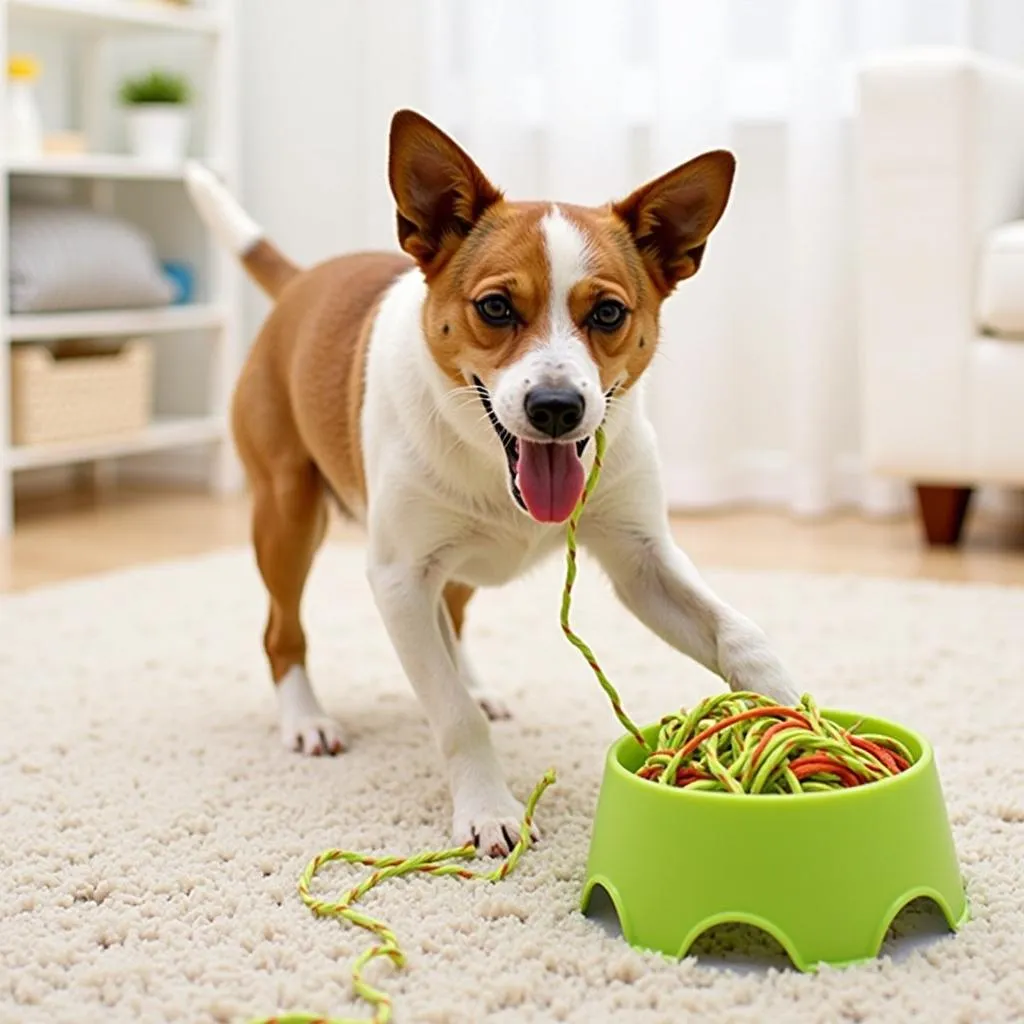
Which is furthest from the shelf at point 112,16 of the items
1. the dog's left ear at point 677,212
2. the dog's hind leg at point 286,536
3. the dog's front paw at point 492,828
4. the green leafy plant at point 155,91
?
the dog's front paw at point 492,828

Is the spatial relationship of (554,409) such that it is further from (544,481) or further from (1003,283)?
(1003,283)

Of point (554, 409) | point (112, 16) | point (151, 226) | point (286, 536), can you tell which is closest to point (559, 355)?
point (554, 409)

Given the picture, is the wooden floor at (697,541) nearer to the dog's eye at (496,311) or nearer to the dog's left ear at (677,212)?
the dog's left ear at (677,212)

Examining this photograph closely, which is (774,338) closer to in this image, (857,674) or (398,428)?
(857,674)

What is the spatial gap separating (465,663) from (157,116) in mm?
2438

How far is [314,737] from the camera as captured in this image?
2045 millimetres

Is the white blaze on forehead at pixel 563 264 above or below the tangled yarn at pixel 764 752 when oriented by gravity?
above

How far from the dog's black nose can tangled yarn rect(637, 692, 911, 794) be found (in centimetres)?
30

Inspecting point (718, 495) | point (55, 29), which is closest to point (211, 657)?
point (718, 495)

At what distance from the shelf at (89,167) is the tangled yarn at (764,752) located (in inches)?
110

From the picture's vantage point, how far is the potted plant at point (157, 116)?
13.8ft

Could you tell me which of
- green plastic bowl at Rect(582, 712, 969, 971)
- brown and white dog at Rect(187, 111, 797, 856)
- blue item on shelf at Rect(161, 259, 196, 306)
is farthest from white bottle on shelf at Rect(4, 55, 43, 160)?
green plastic bowl at Rect(582, 712, 969, 971)

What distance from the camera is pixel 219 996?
4.22 feet

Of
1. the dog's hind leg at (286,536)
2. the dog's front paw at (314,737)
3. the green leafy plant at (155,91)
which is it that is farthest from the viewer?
the green leafy plant at (155,91)
